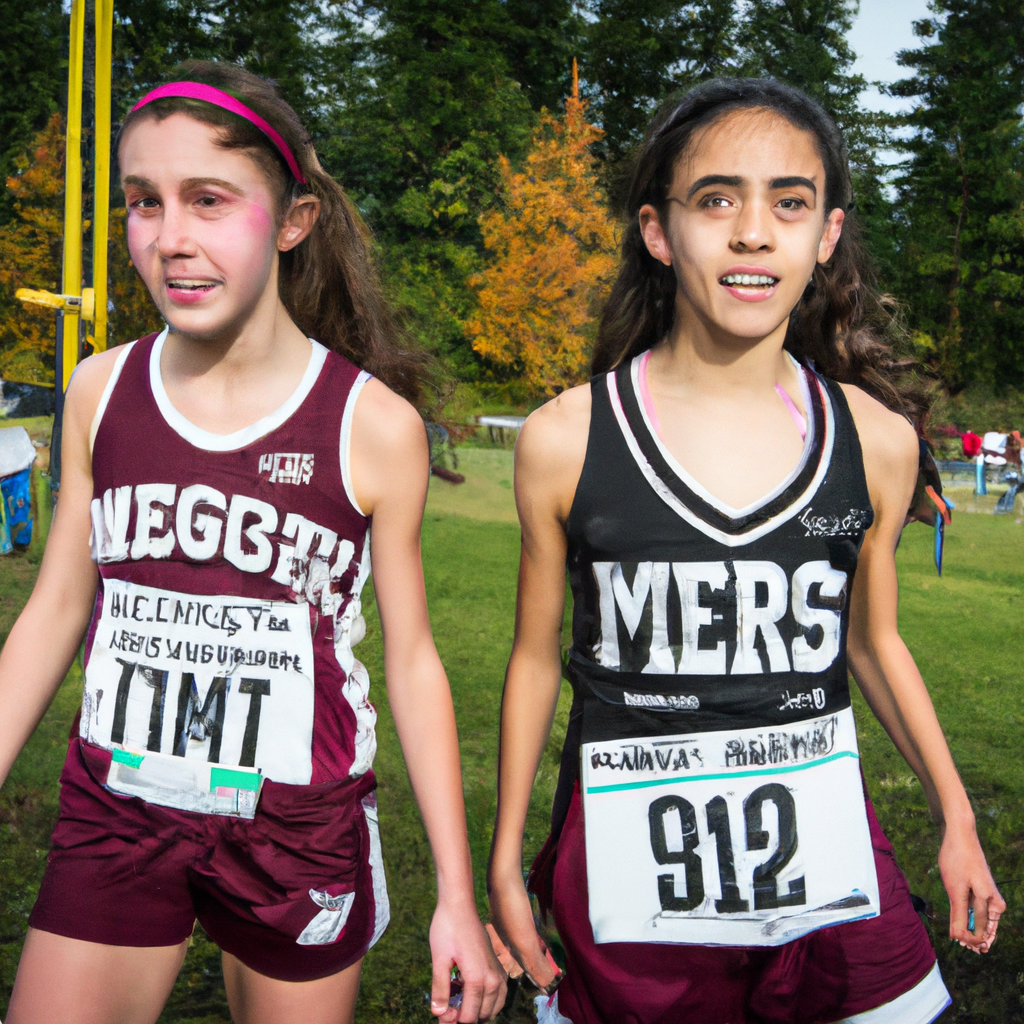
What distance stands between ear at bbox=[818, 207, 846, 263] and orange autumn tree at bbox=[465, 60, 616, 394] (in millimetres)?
5342

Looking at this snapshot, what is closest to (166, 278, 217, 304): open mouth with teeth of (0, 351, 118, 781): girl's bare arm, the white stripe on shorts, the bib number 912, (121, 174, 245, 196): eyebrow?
(121, 174, 245, 196): eyebrow

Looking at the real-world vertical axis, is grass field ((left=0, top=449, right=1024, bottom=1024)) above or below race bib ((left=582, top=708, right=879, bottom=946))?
below

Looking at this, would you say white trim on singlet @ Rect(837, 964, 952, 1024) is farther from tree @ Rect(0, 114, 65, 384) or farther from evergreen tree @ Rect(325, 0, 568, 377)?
tree @ Rect(0, 114, 65, 384)

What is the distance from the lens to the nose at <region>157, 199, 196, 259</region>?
180cm

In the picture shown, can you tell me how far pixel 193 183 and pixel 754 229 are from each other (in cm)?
94

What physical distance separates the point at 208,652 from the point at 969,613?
23.9ft

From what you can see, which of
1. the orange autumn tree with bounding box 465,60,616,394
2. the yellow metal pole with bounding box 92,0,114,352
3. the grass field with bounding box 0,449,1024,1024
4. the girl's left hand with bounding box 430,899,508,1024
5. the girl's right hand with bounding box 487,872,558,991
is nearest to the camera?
Result: the girl's left hand with bounding box 430,899,508,1024

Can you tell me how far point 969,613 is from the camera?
795 cm

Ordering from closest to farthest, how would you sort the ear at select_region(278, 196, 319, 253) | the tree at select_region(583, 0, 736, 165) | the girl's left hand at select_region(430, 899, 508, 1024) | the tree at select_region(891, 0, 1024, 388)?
the girl's left hand at select_region(430, 899, 508, 1024)
the ear at select_region(278, 196, 319, 253)
the tree at select_region(583, 0, 736, 165)
the tree at select_region(891, 0, 1024, 388)

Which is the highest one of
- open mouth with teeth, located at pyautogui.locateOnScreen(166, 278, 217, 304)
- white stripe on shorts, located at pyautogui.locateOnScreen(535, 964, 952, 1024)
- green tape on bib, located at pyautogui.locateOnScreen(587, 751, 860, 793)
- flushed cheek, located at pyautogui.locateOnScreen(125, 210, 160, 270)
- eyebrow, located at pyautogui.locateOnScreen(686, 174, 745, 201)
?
eyebrow, located at pyautogui.locateOnScreen(686, 174, 745, 201)

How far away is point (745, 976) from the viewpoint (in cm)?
183

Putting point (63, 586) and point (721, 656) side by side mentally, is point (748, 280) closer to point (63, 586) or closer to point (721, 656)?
point (721, 656)

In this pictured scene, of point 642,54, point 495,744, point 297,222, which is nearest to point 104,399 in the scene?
point 297,222

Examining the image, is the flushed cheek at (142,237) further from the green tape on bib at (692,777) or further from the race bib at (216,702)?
the green tape on bib at (692,777)
